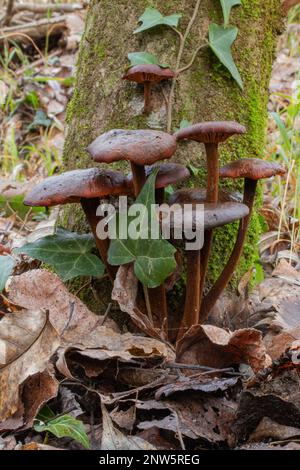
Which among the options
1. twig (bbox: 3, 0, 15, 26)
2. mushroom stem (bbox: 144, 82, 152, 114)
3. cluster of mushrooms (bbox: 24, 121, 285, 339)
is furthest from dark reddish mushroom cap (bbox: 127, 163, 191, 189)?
twig (bbox: 3, 0, 15, 26)

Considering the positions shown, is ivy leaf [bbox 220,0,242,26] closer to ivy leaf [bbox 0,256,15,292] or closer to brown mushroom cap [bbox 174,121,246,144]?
brown mushroom cap [bbox 174,121,246,144]

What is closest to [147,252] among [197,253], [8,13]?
[197,253]

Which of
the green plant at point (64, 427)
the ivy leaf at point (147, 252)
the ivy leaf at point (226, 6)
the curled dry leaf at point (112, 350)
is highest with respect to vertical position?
the ivy leaf at point (226, 6)

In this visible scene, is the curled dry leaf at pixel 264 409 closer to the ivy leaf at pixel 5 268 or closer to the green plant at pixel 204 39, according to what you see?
the ivy leaf at pixel 5 268

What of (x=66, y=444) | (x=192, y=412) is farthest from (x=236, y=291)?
(x=66, y=444)

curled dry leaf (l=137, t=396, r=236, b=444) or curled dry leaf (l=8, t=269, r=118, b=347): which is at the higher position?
curled dry leaf (l=8, t=269, r=118, b=347)

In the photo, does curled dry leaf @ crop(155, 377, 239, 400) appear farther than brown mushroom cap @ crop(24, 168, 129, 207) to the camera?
No

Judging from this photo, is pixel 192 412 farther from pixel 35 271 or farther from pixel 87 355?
pixel 35 271

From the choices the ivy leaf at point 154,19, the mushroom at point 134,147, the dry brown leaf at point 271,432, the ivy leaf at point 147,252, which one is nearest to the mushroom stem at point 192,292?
the ivy leaf at point 147,252
